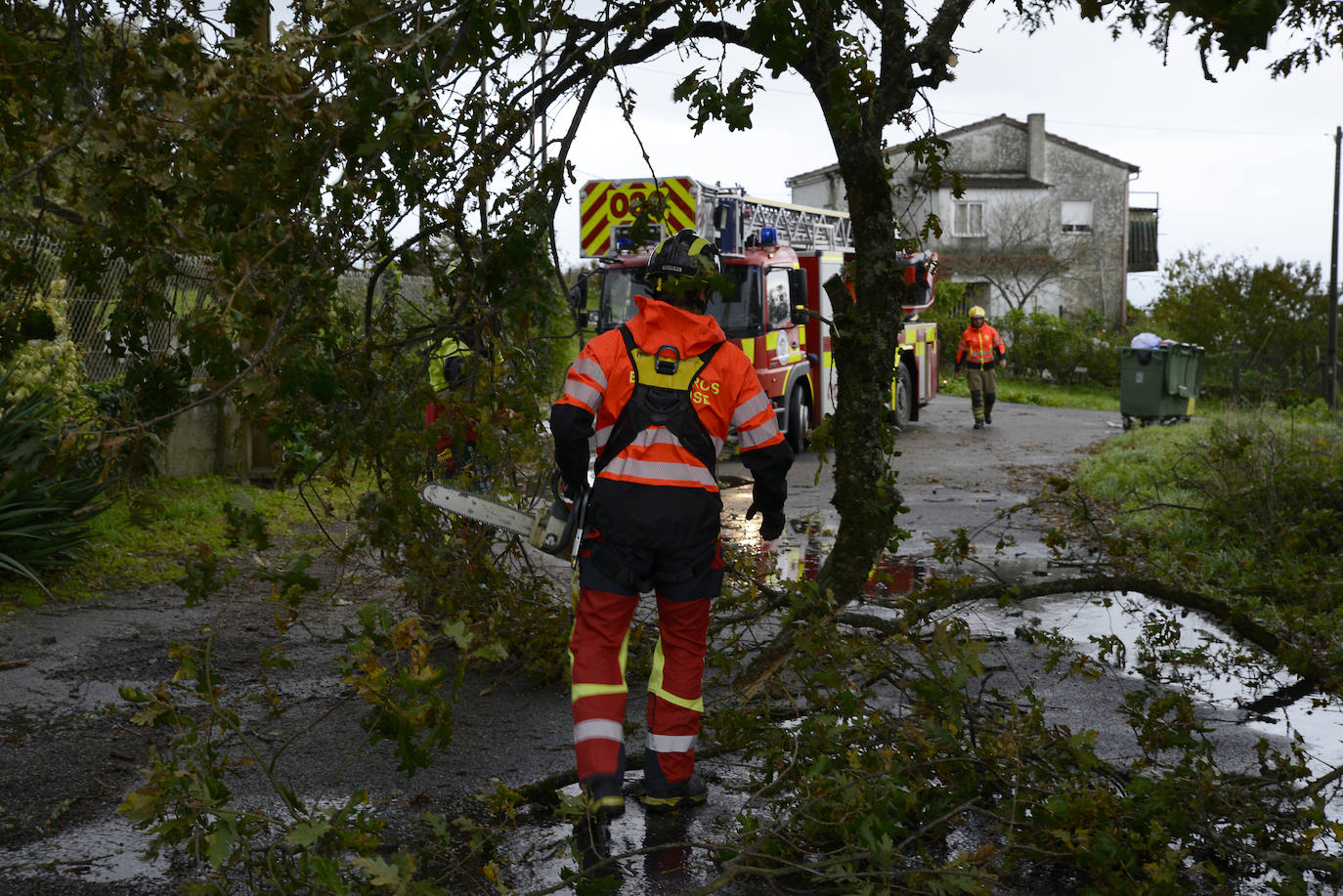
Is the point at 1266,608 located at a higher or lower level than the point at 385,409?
lower

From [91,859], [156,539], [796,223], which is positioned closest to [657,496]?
[91,859]

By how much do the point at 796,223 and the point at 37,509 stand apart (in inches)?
441

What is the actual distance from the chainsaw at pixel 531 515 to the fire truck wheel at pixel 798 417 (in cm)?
1028

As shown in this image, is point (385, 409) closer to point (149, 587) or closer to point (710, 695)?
point (710, 695)

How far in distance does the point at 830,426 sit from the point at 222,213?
109 inches

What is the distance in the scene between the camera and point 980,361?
18672 millimetres

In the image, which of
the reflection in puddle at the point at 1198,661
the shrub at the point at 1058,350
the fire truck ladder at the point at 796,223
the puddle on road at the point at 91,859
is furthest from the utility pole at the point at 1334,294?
the puddle on road at the point at 91,859

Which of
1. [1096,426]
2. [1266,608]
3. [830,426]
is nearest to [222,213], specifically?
[830,426]

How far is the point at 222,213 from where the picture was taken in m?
3.51

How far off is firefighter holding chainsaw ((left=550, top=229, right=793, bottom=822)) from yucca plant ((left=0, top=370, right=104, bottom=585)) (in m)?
3.91

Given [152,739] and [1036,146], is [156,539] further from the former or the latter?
[1036,146]

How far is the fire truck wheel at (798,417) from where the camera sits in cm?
1492

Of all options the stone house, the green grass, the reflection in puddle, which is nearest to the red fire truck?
the green grass

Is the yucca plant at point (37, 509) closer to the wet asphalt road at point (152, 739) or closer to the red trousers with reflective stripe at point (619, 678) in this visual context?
the wet asphalt road at point (152, 739)
